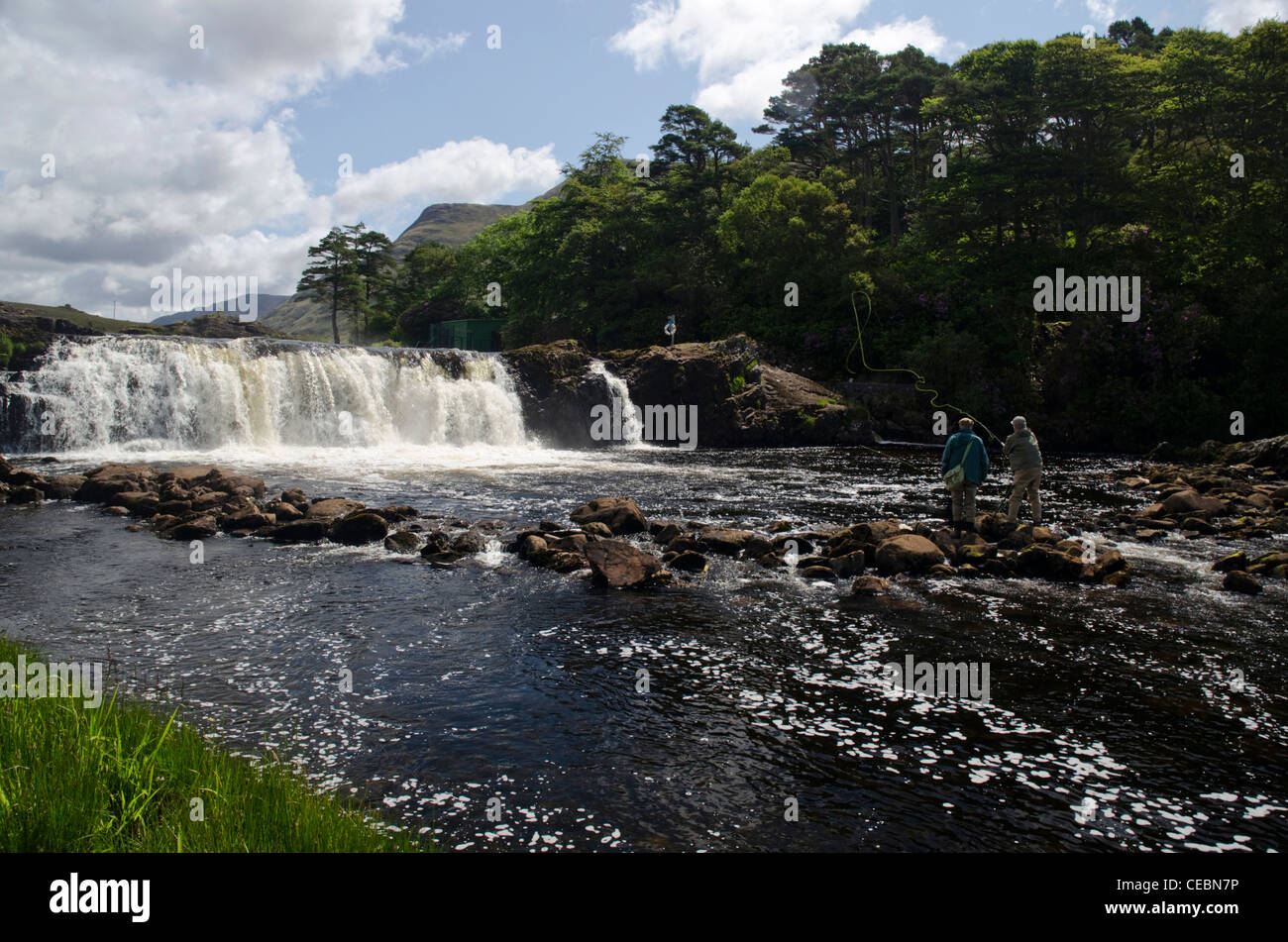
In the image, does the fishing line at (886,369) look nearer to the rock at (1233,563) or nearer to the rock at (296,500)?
the rock at (1233,563)

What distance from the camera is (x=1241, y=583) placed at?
48.5ft

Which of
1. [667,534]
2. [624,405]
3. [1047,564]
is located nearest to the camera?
[1047,564]

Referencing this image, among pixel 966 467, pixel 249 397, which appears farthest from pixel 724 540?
pixel 249 397

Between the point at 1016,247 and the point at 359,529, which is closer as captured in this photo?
the point at 359,529

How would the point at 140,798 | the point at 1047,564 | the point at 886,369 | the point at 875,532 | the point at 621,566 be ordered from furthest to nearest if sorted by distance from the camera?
the point at 886,369, the point at 875,532, the point at 1047,564, the point at 621,566, the point at 140,798

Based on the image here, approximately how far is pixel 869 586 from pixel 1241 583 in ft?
23.2

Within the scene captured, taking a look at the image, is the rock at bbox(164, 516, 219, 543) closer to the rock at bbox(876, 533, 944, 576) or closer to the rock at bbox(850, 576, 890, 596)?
the rock at bbox(850, 576, 890, 596)

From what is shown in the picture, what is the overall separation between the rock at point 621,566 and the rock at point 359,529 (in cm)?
587

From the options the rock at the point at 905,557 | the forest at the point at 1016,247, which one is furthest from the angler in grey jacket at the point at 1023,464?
the forest at the point at 1016,247

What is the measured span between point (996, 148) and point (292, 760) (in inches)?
2136

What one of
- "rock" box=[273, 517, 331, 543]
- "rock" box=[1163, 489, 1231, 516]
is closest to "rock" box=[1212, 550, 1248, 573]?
"rock" box=[1163, 489, 1231, 516]

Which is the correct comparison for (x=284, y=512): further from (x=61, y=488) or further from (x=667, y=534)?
(x=667, y=534)

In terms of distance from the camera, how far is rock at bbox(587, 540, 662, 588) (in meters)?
15.1

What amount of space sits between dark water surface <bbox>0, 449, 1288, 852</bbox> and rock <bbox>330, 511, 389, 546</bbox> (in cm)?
104
